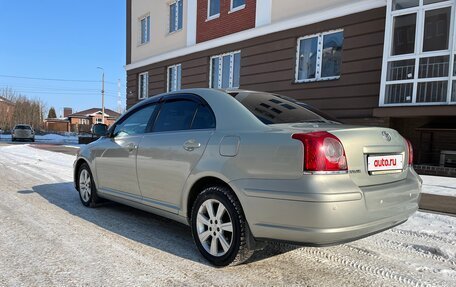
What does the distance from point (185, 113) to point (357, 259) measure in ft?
7.52

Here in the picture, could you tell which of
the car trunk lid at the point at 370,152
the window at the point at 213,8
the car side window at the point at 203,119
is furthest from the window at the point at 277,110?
the window at the point at 213,8

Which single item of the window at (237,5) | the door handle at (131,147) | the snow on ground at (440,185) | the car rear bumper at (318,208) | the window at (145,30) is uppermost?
the window at (145,30)

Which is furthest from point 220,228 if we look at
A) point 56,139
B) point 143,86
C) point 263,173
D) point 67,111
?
point 67,111

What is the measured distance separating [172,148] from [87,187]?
2.32 m

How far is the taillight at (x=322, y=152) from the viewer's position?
2.69 meters

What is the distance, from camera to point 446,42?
802cm

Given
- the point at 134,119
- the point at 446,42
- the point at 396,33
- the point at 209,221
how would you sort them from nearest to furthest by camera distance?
the point at 209,221 → the point at 134,119 → the point at 446,42 → the point at 396,33

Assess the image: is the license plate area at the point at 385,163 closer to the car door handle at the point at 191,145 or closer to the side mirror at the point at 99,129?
the car door handle at the point at 191,145

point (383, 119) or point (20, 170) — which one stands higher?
point (383, 119)

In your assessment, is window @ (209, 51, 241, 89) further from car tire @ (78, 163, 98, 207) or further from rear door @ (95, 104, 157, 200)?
rear door @ (95, 104, 157, 200)

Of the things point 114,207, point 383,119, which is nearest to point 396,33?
point 383,119

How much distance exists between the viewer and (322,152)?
8.87 feet

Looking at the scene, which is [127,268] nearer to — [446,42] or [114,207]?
[114,207]

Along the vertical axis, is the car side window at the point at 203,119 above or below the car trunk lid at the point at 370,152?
above
